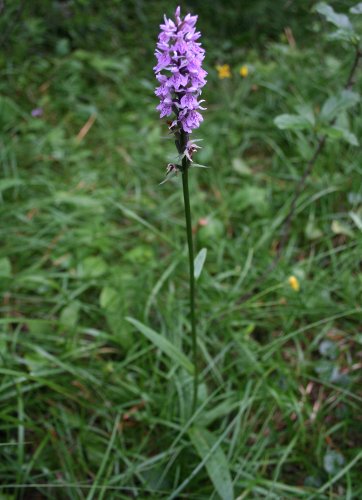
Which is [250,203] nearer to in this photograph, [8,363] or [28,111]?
[8,363]

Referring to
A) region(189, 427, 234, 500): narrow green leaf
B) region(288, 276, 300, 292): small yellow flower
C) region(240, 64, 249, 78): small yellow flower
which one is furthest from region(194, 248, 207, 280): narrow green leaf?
region(240, 64, 249, 78): small yellow flower

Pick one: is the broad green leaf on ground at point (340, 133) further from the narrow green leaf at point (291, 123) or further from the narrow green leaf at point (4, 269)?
the narrow green leaf at point (4, 269)

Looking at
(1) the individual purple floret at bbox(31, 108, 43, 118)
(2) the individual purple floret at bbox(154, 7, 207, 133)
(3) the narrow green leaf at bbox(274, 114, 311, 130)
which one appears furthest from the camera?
(1) the individual purple floret at bbox(31, 108, 43, 118)

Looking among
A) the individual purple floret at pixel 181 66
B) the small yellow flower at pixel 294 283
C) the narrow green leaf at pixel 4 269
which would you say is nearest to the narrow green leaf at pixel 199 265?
the individual purple floret at pixel 181 66

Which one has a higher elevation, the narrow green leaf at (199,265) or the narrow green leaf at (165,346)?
the narrow green leaf at (199,265)

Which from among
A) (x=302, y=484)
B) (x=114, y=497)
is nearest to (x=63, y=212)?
(x=114, y=497)

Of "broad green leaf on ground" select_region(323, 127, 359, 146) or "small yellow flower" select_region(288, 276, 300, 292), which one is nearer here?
"broad green leaf on ground" select_region(323, 127, 359, 146)

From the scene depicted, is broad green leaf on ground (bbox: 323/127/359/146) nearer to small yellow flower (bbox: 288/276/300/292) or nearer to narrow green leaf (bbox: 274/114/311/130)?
narrow green leaf (bbox: 274/114/311/130)

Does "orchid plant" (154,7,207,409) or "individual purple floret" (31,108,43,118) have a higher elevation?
"orchid plant" (154,7,207,409)
